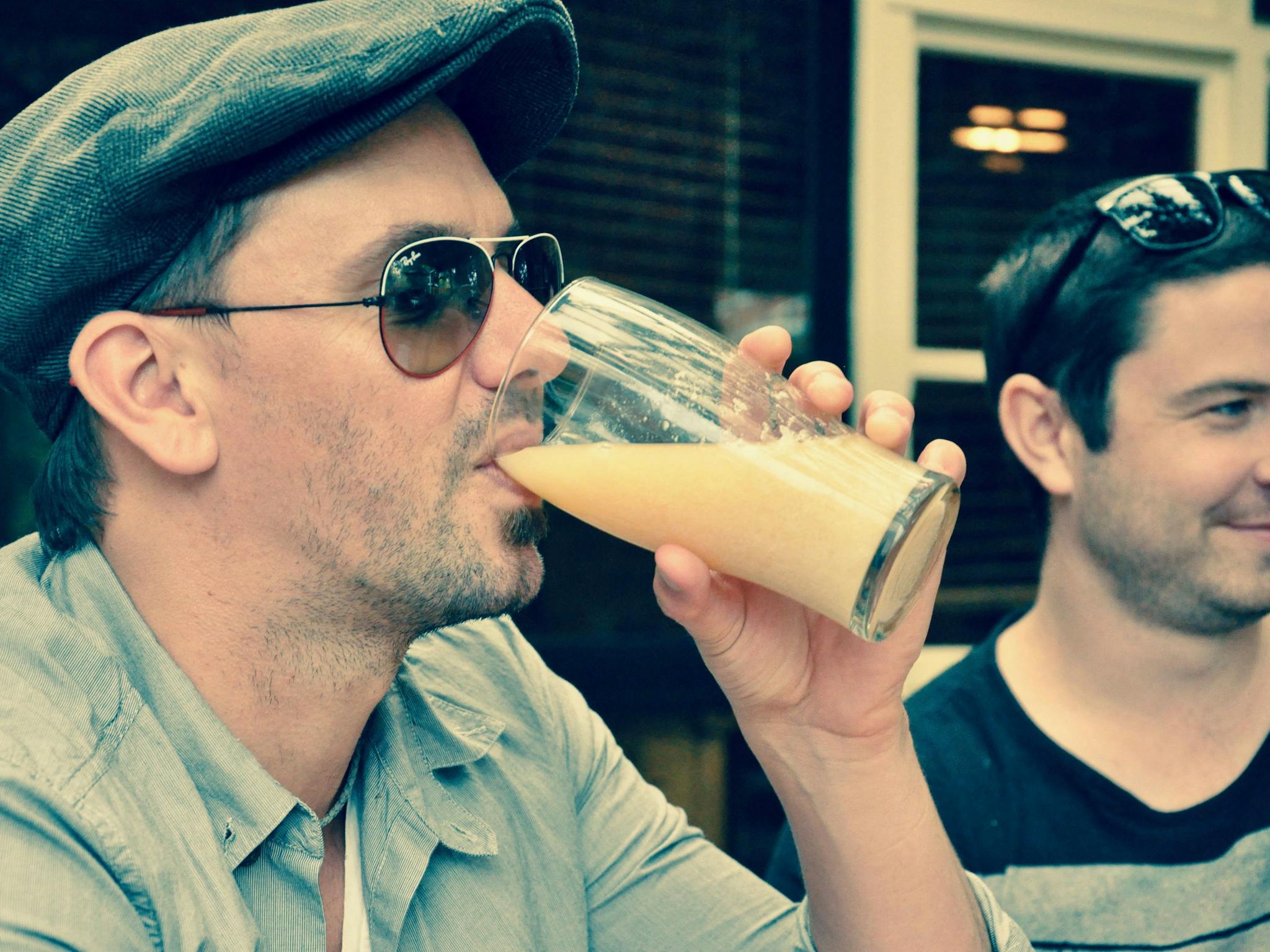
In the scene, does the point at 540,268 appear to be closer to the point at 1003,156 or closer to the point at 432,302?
the point at 432,302

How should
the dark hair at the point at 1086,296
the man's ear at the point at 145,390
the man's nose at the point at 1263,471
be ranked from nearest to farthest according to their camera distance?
1. the man's ear at the point at 145,390
2. the man's nose at the point at 1263,471
3. the dark hair at the point at 1086,296

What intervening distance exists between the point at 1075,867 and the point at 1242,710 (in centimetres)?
48

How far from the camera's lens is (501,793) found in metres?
1.65

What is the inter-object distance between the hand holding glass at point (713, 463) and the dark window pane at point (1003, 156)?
8.24 ft

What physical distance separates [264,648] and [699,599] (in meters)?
0.57

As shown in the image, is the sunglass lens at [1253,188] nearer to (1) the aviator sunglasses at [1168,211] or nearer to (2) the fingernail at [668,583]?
(1) the aviator sunglasses at [1168,211]

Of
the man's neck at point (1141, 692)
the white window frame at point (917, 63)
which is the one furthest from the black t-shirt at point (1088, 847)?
the white window frame at point (917, 63)

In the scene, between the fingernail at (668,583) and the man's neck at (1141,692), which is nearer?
the fingernail at (668,583)

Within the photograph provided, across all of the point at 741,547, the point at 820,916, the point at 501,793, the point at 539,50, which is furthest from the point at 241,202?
the point at 820,916

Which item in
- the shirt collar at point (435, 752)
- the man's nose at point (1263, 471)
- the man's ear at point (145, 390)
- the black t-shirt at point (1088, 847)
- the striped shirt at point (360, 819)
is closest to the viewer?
the striped shirt at point (360, 819)

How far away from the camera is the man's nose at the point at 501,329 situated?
1.49 metres

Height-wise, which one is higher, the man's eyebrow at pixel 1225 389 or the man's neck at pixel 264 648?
the man's eyebrow at pixel 1225 389

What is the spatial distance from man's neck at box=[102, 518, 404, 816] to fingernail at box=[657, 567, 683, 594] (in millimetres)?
421

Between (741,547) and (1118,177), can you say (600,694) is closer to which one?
(741,547)
